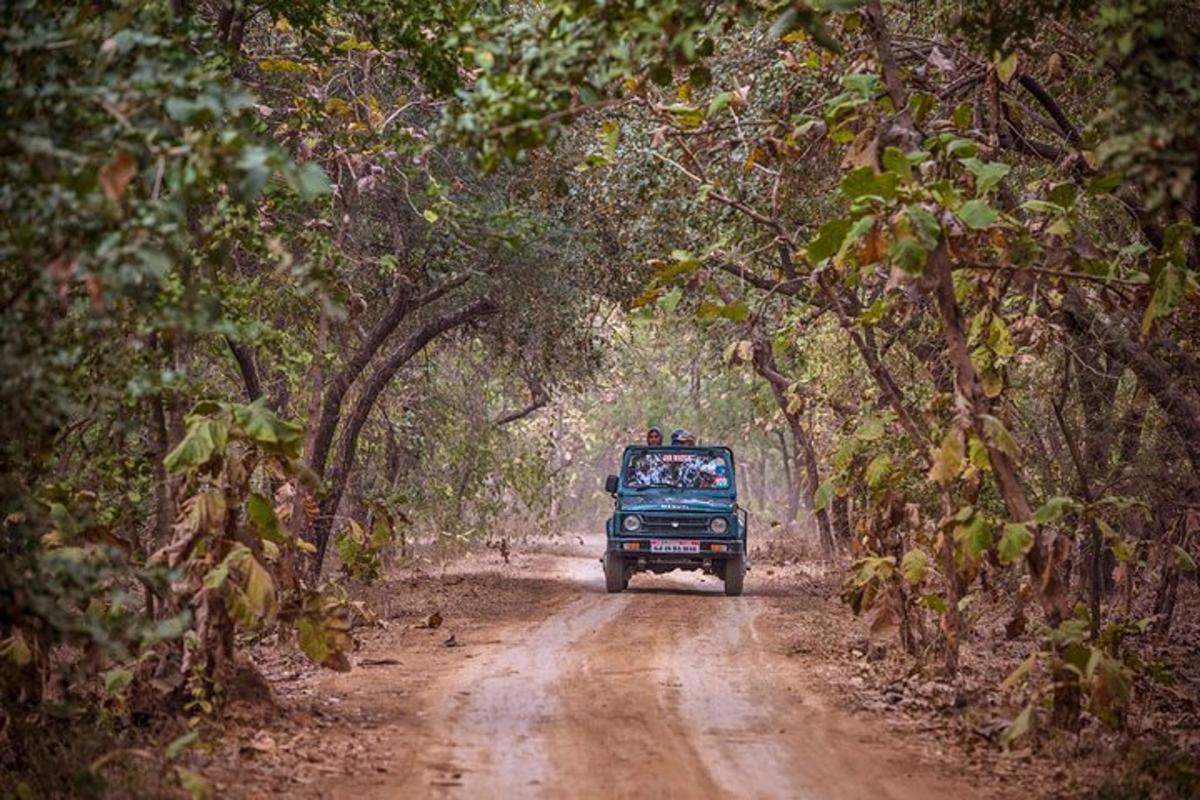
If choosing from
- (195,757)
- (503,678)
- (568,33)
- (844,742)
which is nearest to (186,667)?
(195,757)

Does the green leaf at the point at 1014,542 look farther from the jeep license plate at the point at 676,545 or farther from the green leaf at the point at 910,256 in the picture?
the jeep license plate at the point at 676,545

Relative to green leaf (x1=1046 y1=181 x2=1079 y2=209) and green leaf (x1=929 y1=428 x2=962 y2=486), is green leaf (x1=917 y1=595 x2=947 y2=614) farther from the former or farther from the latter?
green leaf (x1=1046 y1=181 x2=1079 y2=209)

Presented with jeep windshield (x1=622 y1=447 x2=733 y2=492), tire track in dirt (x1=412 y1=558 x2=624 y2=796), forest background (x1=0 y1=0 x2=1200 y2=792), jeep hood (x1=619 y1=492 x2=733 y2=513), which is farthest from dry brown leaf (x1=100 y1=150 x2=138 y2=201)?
jeep windshield (x1=622 y1=447 x2=733 y2=492)

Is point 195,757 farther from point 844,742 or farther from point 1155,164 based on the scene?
point 1155,164

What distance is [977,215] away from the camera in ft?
27.5

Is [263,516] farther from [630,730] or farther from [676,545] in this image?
[676,545]

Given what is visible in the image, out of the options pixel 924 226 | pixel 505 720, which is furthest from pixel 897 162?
pixel 505 720

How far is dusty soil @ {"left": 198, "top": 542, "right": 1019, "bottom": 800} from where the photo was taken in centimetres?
824

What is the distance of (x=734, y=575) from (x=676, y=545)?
1125mm

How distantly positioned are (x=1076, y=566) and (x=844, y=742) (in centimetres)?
925

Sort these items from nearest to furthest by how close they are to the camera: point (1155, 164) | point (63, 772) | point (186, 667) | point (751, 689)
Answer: point (1155, 164)
point (63, 772)
point (186, 667)
point (751, 689)

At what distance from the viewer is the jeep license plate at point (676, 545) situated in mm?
21297

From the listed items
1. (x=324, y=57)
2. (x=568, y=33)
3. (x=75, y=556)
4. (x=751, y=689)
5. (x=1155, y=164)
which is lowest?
(x=751, y=689)

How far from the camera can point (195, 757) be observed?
845 centimetres
